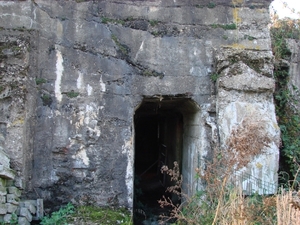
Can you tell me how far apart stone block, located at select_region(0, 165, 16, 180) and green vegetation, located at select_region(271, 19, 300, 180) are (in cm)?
402

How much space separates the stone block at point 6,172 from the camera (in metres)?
4.09

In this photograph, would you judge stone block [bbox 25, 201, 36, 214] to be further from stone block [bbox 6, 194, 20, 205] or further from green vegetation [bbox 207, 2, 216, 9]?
green vegetation [bbox 207, 2, 216, 9]

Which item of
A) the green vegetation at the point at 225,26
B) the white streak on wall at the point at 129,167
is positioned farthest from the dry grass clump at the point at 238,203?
the green vegetation at the point at 225,26

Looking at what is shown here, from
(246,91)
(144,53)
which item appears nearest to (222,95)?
(246,91)

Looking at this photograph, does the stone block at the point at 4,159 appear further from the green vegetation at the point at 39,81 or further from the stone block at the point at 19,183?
the green vegetation at the point at 39,81

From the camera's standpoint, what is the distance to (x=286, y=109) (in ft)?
19.1

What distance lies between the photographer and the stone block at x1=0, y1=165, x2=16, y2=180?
13.4 ft

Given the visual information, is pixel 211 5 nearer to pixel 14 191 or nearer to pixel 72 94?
pixel 72 94

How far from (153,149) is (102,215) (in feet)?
26.1

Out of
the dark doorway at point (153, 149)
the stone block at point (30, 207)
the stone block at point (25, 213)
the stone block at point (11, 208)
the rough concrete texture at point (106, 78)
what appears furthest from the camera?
the dark doorway at point (153, 149)

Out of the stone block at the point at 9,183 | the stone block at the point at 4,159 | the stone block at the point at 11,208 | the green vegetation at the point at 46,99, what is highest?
the green vegetation at the point at 46,99

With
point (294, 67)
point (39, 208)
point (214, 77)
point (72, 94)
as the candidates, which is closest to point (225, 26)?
point (214, 77)

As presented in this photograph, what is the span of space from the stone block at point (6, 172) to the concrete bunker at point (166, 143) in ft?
6.69

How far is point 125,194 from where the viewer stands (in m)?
4.76
